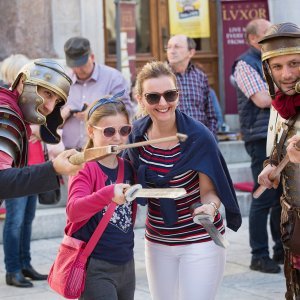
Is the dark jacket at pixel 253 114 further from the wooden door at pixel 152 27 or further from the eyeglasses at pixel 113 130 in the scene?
the wooden door at pixel 152 27

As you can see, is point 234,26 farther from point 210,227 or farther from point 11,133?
point 11,133

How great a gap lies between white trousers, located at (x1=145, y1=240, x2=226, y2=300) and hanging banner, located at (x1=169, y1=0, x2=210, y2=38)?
7988mm

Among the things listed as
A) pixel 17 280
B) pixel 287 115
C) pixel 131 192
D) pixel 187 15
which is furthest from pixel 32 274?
pixel 187 15

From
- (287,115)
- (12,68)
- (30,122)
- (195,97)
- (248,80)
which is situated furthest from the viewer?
(195,97)

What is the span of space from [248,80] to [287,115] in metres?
2.66

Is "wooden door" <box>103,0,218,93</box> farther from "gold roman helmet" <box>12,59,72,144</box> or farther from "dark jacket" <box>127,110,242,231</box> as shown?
"gold roman helmet" <box>12,59,72,144</box>

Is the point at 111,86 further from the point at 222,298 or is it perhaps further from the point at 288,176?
the point at 288,176

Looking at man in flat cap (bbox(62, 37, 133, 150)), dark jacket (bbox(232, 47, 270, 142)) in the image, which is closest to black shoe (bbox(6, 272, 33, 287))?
man in flat cap (bbox(62, 37, 133, 150))

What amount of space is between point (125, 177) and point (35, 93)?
24.0 inches

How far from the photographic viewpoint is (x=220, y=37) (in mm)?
11945

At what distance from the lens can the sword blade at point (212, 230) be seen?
12.0 ft

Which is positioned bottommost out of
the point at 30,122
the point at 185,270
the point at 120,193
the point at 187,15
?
the point at 185,270

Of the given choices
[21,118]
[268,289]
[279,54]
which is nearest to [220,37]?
[268,289]

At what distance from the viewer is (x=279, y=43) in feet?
14.0
